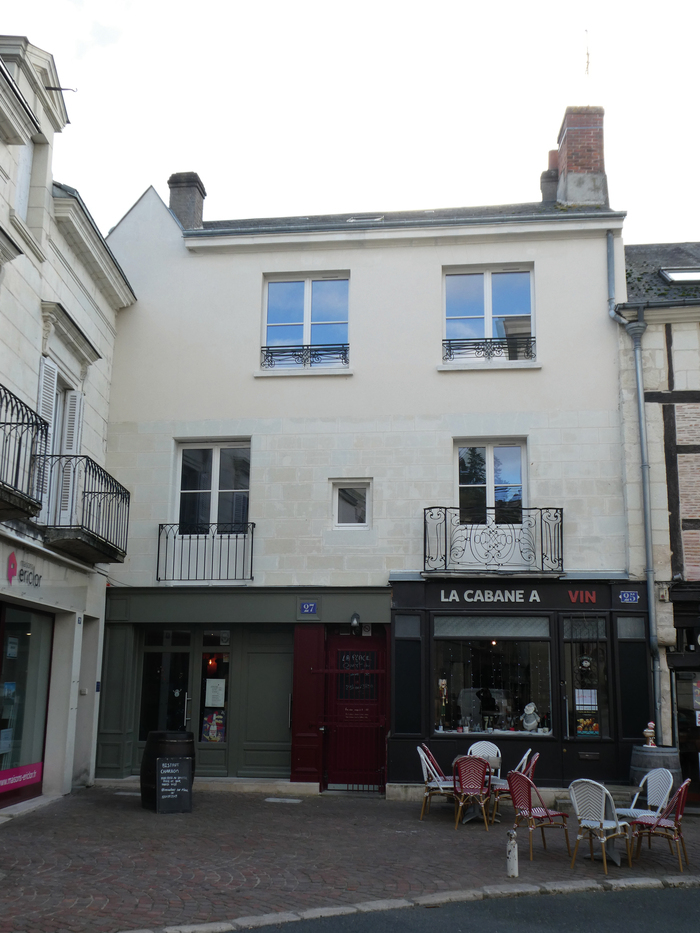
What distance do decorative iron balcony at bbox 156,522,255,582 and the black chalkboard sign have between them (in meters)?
3.12

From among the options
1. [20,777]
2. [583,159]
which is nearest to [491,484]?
[583,159]

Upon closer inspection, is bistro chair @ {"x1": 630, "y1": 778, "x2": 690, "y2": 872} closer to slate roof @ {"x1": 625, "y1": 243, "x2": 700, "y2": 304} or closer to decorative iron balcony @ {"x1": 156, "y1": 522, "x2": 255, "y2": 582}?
decorative iron balcony @ {"x1": 156, "y1": 522, "x2": 255, "y2": 582}

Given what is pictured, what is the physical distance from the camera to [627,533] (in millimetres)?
12758

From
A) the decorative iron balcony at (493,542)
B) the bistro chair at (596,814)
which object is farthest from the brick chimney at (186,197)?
the bistro chair at (596,814)

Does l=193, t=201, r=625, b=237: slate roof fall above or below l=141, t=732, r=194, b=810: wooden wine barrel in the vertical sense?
above

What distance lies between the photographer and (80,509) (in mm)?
11773

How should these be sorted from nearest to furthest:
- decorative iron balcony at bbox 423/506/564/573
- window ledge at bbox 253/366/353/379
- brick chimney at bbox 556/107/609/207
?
decorative iron balcony at bbox 423/506/564/573 < window ledge at bbox 253/366/353/379 < brick chimney at bbox 556/107/609/207

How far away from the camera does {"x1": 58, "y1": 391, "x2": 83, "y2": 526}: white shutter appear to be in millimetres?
11578

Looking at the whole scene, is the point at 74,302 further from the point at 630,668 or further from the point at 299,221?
the point at 630,668

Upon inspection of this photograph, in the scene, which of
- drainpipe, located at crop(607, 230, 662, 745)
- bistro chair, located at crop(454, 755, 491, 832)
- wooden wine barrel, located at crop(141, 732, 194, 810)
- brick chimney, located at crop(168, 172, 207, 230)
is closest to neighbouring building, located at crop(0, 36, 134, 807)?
wooden wine barrel, located at crop(141, 732, 194, 810)

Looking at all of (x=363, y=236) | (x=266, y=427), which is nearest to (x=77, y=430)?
(x=266, y=427)

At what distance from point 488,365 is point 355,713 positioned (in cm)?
539

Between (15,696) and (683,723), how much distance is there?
8.64 meters

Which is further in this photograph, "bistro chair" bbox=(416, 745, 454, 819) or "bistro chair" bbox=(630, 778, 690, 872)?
"bistro chair" bbox=(416, 745, 454, 819)
